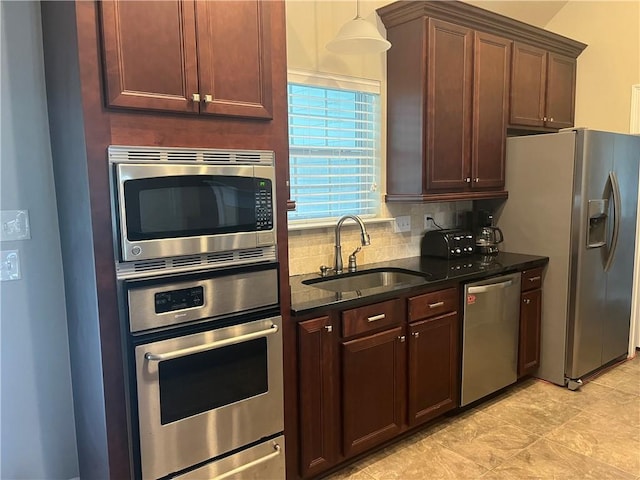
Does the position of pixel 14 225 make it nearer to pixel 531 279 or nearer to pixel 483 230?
pixel 483 230

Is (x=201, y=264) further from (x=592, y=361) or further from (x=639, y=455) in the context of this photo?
(x=592, y=361)

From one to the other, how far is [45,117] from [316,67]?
1535mm

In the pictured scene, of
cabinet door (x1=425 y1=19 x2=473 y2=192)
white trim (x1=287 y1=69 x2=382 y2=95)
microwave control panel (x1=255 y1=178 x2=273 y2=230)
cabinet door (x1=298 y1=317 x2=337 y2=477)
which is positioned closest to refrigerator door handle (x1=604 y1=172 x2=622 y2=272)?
cabinet door (x1=425 y1=19 x2=473 y2=192)

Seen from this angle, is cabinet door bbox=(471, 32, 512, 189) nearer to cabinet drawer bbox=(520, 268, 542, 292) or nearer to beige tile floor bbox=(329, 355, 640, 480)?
cabinet drawer bbox=(520, 268, 542, 292)

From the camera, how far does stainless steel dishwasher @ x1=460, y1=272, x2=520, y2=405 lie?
2.98m

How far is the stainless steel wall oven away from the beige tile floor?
2.36 ft

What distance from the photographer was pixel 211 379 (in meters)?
1.92

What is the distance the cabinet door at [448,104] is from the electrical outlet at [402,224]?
1.23 feet

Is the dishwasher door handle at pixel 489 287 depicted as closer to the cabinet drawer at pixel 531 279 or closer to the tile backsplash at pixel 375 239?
the cabinet drawer at pixel 531 279

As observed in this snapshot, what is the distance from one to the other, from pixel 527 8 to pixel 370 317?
3.22 m

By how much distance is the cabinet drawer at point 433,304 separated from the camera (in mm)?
2668

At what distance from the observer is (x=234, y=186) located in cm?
189

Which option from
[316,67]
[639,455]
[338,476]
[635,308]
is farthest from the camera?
[635,308]

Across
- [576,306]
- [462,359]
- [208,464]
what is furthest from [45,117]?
[576,306]
